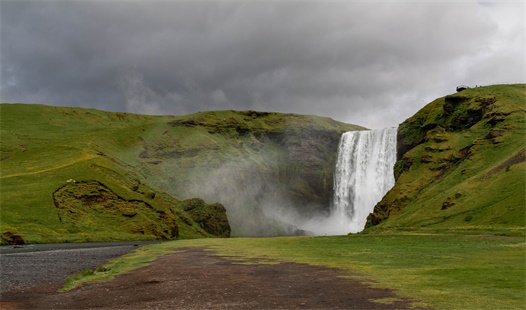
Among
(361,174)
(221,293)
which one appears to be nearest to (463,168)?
(361,174)

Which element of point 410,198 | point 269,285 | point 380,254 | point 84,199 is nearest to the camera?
point 269,285

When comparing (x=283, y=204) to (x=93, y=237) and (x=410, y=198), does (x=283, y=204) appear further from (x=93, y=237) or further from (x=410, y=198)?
(x=93, y=237)

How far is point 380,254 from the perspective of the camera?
37.8m

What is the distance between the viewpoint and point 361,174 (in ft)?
450

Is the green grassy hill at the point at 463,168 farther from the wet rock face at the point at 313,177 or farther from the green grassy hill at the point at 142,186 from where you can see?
the wet rock face at the point at 313,177

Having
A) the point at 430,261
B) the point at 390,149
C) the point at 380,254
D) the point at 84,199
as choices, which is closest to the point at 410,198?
the point at 390,149

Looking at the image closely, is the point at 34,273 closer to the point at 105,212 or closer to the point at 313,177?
the point at 105,212

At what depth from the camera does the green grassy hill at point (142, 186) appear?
3585 inches

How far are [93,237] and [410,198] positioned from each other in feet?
223

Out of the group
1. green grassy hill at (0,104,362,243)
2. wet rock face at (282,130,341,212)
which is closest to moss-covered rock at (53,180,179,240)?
green grassy hill at (0,104,362,243)

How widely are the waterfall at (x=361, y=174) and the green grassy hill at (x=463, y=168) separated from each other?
705cm

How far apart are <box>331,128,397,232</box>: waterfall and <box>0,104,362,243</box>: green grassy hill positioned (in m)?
33.5

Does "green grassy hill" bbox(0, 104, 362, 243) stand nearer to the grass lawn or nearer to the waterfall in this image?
the waterfall

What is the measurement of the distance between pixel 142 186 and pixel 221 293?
114 meters
